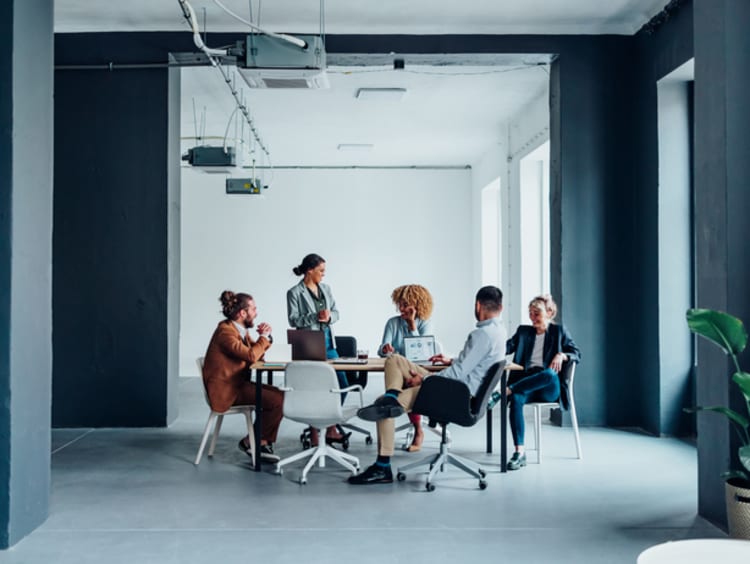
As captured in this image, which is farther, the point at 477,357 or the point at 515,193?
the point at 515,193

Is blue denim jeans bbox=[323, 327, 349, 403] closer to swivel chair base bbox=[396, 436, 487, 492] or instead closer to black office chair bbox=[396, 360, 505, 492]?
swivel chair base bbox=[396, 436, 487, 492]

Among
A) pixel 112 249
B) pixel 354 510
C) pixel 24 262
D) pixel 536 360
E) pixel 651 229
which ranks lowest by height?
pixel 354 510

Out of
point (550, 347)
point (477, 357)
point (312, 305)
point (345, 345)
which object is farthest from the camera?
point (345, 345)

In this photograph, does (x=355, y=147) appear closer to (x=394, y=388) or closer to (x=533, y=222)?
(x=533, y=222)

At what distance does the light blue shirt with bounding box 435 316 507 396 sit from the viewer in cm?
476

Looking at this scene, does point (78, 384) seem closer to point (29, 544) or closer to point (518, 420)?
point (29, 544)

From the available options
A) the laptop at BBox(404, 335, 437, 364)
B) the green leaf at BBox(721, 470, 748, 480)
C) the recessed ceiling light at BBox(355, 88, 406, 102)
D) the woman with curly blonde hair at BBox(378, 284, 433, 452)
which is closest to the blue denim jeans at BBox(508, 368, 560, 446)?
the laptop at BBox(404, 335, 437, 364)

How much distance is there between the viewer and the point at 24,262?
3801mm

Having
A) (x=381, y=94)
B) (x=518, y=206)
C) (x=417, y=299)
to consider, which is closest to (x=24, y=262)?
(x=417, y=299)

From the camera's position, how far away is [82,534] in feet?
12.7

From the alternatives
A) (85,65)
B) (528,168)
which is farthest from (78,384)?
(528,168)

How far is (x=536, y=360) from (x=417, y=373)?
117cm

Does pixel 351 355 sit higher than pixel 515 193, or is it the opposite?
pixel 515 193

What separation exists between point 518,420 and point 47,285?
3.26m
